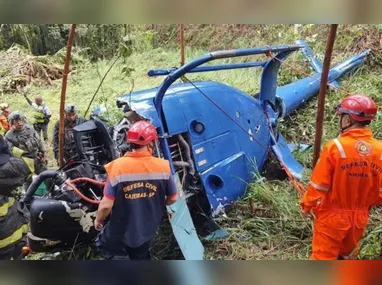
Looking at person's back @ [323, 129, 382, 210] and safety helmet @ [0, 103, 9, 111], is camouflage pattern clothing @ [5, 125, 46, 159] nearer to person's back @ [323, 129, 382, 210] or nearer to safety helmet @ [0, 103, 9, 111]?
safety helmet @ [0, 103, 9, 111]

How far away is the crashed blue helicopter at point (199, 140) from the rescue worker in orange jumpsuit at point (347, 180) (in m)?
0.66

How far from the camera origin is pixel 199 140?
2666 millimetres

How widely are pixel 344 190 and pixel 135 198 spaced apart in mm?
1051

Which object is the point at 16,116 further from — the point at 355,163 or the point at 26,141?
the point at 355,163

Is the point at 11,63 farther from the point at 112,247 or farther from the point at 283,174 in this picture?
the point at 283,174

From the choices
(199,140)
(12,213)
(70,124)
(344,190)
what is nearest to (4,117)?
(70,124)

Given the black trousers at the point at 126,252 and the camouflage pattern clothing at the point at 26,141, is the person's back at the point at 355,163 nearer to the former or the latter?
the black trousers at the point at 126,252

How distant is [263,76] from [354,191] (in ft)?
4.06

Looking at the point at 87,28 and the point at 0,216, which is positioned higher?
the point at 87,28

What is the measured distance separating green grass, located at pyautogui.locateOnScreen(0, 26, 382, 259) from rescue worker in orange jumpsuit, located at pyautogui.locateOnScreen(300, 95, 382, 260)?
0.91ft

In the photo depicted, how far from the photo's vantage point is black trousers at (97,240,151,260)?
2291mm

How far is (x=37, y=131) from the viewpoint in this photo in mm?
3477
